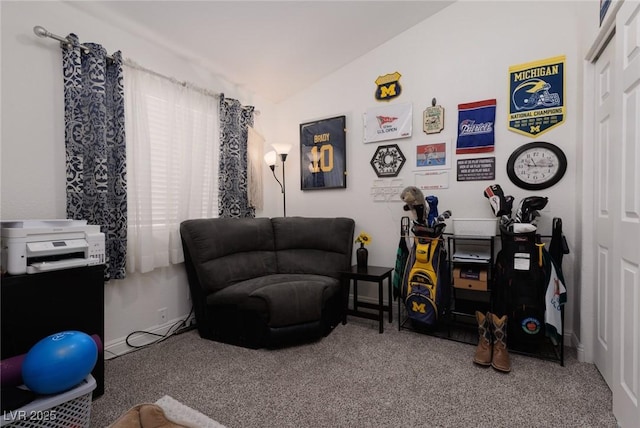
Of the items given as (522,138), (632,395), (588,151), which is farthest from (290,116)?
(632,395)

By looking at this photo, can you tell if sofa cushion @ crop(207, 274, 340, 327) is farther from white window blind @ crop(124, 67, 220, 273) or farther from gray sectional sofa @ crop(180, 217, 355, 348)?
white window blind @ crop(124, 67, 220, 273)

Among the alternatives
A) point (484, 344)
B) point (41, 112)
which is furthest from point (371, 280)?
point (41, 112)

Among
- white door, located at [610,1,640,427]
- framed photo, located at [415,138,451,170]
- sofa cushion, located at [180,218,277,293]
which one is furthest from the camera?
framed photo, located at [415,138,451,170]

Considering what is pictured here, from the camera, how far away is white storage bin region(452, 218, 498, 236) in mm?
2344

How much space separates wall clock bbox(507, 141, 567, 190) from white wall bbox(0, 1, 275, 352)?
3221 millimetres

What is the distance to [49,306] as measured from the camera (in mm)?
1543

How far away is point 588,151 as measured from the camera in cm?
203

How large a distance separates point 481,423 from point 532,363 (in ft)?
2.83

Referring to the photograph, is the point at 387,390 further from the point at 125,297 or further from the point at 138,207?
the point at 138,207

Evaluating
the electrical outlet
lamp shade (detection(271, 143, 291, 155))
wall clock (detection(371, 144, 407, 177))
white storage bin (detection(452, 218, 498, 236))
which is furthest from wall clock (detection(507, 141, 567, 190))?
the electrical outlet

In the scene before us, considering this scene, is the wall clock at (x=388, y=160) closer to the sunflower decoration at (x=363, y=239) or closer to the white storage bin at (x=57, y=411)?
the sunflower decoration at (x=363, y=239)

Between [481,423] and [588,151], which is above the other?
[588,151]

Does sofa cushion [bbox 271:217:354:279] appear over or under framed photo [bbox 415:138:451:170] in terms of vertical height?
under

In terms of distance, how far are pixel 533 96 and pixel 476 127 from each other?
451 mm
